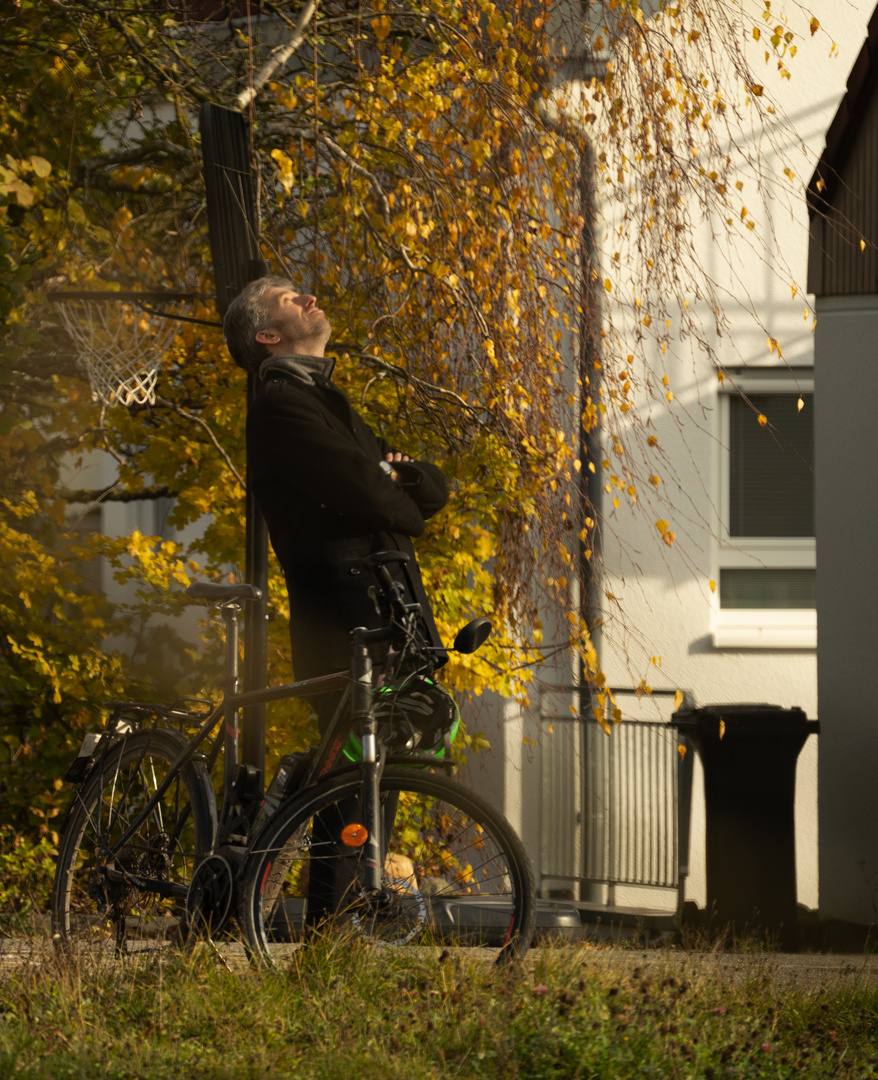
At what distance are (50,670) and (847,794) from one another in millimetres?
3873

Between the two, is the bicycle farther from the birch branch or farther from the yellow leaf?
the yellow leaf

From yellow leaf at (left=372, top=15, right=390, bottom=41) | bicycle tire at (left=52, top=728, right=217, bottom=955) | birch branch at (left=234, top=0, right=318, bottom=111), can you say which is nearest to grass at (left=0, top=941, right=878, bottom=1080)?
bicycle tire at (left=52, top=728, right=217, bottom=955)

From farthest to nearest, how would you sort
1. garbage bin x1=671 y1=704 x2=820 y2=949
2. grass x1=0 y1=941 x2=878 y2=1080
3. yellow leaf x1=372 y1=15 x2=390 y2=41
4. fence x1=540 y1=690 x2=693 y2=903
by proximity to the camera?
fence x1=540 y1=690 x2=693 y2=903 < garbage bin x1=671 y1=704 x2=820 y2=949 < yellow leaf x1=372 y1=15 x2=390 y2=41 < grass x1=0 y1=941 x2=878 y2=1080

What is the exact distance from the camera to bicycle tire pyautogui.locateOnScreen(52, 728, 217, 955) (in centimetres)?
340

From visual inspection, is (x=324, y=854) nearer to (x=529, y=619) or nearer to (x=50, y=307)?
(x=529, y=619)

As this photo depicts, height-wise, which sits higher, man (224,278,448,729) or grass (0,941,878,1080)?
man (224,278,448,729)

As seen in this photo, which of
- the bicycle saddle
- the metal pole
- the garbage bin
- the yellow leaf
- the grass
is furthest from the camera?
the garbage bin

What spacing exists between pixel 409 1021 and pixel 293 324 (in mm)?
1860

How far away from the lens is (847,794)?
5957mm

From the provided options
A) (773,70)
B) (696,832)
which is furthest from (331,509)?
(773,70)

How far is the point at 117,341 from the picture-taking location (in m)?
5.76

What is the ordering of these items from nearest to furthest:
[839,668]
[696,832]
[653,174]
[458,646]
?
1. [458,646]
2. [653,174]
3. [839,668]
4. [696,832]

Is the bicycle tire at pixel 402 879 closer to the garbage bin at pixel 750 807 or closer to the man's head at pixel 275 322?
the man's head at pixel 275 322

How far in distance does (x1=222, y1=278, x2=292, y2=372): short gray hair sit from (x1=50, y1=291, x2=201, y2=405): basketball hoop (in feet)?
6.70
